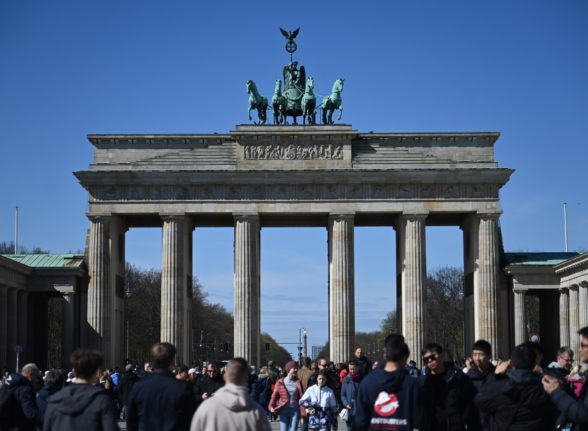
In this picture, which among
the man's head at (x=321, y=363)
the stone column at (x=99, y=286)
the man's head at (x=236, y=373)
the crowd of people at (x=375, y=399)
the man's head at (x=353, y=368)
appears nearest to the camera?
the man's head at (x=236, y=373)

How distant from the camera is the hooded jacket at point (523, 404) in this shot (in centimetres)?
1388

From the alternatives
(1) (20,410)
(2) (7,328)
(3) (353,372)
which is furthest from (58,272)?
(1) (20,410)

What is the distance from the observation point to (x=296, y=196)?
236ft

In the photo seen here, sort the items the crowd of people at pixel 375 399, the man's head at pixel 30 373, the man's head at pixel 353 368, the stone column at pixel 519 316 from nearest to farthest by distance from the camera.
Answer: the crowd of people at pixel 375 399, the man's head at pixel 30 373, the man's head at pixel 353 368, the stone column at pixel 519 316

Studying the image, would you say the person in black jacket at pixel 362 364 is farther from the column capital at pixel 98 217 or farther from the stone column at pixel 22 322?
the stone column at pixel 22 322

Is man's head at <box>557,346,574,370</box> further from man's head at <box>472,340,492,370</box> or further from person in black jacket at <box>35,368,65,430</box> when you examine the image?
person in black jacket at <box>35,368,65,430</box>

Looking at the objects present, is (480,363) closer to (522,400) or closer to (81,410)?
(522,400)

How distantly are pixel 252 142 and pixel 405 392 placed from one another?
195 ft

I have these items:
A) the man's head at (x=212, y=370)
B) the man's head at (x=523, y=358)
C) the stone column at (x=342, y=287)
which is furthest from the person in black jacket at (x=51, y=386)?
the stone column at (x=342, y=287)

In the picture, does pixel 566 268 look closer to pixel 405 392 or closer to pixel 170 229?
pixel 170 229

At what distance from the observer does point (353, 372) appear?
28797mm

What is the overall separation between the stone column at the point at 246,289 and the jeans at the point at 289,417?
42.1 m

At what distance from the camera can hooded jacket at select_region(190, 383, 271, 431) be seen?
39.8 ft

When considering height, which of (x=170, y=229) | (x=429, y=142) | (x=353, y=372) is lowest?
(x=353, y=372)
